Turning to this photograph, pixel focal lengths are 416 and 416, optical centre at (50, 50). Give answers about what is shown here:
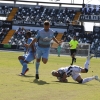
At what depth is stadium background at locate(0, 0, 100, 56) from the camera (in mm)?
58697

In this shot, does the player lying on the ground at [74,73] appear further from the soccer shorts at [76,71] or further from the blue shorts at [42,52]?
the blue shorts at [42,52]

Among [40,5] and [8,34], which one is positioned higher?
[40,5]

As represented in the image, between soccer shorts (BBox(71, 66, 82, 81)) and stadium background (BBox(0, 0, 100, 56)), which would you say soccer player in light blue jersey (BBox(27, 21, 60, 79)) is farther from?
stadium background (BBox(0, 0, 100, 56))

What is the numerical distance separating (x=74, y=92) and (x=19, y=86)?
1.63 metres

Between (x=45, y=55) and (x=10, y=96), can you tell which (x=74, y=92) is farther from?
(x=45, y=55)

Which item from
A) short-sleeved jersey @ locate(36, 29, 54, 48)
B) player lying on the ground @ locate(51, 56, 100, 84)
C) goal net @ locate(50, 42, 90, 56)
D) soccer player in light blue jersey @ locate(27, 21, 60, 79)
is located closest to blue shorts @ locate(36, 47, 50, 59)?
soccer player in light blue jersey @ locate(27, 21, 60, 79)

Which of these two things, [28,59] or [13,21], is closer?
[28,59]

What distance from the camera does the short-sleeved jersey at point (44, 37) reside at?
1449cm

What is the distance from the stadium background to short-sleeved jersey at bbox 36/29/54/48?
37.6 metres

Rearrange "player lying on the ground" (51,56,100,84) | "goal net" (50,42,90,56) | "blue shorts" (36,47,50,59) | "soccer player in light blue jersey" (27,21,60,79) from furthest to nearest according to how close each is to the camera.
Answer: "goal net" (50,42,90,56), "blue shorts" (36,47,50,59), "soccer player in light blue jersey" (27,21,60,79), "player lying on the ground" (51,56,100,84)

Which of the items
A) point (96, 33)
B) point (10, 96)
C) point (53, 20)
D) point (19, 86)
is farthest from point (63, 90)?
point (53, 20)

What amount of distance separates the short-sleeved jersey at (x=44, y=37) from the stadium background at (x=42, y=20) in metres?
37.6

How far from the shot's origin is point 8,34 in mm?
62938

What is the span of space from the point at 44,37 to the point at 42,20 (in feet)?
170
